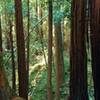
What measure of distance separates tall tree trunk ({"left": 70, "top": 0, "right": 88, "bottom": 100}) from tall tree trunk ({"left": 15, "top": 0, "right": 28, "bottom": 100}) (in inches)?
32.0

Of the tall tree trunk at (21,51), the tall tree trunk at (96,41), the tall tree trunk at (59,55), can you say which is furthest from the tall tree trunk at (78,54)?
the tall tree trunk at (59,55)

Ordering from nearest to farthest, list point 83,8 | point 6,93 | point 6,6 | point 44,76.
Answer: point 6,93, point 83,8, point 6,6, point 44,76

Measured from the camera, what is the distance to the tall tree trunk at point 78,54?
462 centimetres

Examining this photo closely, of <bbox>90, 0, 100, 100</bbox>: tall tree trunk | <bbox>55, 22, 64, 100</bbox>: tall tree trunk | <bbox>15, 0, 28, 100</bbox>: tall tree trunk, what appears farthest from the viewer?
<bbox>55, 22, 64, 100</bbox>: tall tree trunk

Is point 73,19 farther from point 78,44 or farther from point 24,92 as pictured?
point 24,92

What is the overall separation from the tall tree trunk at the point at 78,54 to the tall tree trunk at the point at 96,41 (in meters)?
0.13

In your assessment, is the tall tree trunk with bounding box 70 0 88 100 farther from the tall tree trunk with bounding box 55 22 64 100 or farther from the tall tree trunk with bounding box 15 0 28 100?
the tall tree trunk with bounding box 55 22 64 100

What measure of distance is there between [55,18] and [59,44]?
173 centimetres

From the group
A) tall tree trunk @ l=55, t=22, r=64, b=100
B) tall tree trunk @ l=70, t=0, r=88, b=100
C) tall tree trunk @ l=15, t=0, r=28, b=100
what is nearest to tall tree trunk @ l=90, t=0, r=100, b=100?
tall tree trunk @ l=70, t=0, r=88, b=100

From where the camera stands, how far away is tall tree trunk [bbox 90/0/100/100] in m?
4.56

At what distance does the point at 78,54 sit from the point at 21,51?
971 mm

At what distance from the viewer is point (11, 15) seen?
8.30 m

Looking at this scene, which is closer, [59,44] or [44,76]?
[59,44]

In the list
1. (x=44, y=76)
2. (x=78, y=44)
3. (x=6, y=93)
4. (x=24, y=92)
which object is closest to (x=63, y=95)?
(x=44, y=76)
